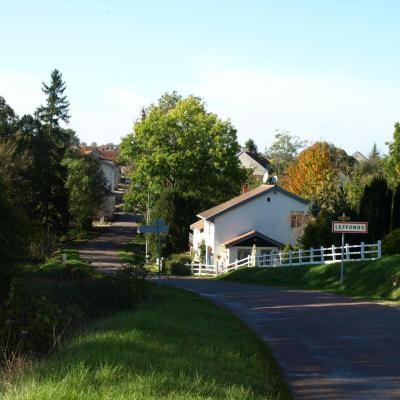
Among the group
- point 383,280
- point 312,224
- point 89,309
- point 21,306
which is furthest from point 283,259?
point 21,306

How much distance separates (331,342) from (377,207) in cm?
2389

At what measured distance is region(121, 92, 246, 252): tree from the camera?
74188 millimetres

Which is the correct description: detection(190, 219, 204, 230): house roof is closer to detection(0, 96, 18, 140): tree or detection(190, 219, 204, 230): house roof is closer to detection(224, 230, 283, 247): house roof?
detection(224, 230, 283, 247): house roof

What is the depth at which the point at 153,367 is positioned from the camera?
8484 mm

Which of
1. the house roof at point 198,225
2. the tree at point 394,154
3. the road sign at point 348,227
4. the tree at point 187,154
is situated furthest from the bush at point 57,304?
the tree at point 394,154

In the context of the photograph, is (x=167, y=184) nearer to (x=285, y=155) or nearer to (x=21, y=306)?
(x=285, y=155)

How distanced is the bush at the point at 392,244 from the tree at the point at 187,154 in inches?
1630

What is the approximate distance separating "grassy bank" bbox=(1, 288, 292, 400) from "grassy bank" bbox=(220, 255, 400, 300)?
13.2 m

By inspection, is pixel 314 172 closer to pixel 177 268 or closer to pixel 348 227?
pixel 177 268

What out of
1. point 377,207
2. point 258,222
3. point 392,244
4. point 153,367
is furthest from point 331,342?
point 258,222

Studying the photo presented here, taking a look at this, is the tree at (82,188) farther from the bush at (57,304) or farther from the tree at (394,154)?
the bush at (57,304)

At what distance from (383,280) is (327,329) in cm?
1107

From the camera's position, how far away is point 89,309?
1753 cm

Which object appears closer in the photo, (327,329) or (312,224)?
(327,329)
